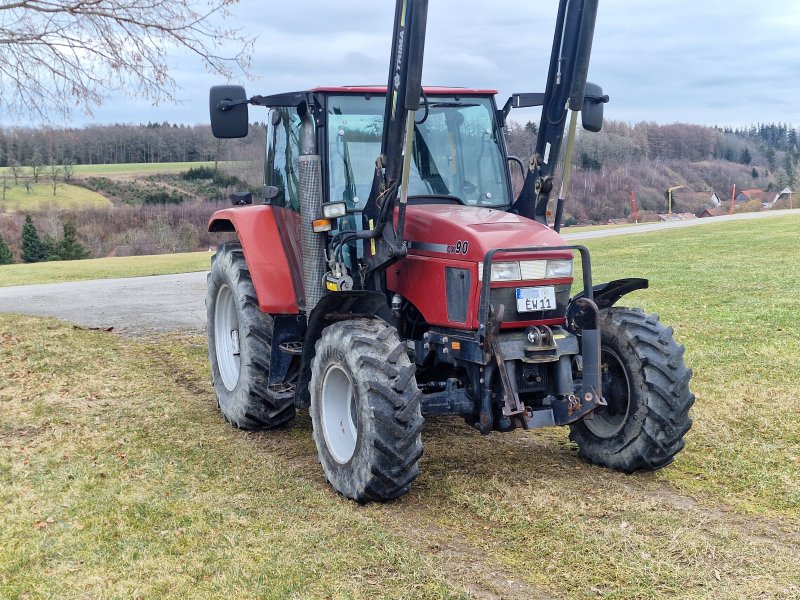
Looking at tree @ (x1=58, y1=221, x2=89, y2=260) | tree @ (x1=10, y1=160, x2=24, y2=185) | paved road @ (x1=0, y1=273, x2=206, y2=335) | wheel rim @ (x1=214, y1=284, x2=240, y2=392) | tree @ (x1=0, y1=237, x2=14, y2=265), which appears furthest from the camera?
tree @ (x1=10, y1=160, x2=24, y2=185)

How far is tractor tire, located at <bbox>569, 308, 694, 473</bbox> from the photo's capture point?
5207 mm

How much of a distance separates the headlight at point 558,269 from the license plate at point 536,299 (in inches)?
3.0

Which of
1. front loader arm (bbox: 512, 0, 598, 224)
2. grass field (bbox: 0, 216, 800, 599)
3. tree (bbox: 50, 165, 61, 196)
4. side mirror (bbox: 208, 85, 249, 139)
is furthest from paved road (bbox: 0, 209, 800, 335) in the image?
tree (bbox: 50, 165, 61, 196)

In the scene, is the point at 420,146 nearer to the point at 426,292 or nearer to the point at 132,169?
the point at 426,292

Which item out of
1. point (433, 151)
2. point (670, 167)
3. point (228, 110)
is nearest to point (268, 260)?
point (228, 110)

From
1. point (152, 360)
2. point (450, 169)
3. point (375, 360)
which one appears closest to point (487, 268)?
point (375, 360)

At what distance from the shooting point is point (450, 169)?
606 cm

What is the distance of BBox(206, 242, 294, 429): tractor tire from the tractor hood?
1.58m

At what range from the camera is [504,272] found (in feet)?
16.6

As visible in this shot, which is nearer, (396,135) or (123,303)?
(396,135)

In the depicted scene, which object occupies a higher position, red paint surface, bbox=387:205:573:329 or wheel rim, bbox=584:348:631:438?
red paint surface, bbox=387:205:573:329

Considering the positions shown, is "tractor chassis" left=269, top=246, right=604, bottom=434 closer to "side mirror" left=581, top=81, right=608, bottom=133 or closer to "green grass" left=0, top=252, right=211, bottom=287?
"side mirror" left=581, top=81, right=608, bottom=133

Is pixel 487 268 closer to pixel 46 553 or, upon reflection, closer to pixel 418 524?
pixel 418 524

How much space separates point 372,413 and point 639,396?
171 cm
